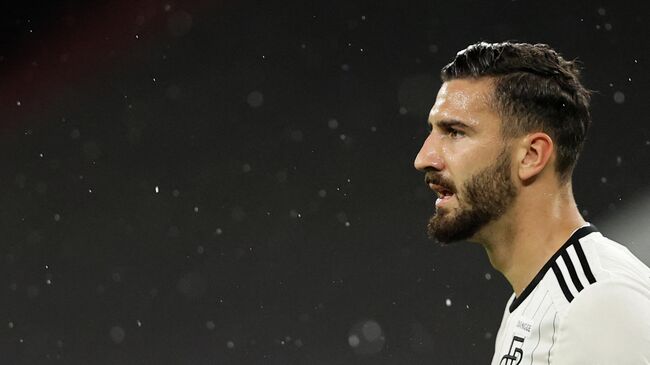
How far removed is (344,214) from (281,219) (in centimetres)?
26

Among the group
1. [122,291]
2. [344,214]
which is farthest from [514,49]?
[122,291]

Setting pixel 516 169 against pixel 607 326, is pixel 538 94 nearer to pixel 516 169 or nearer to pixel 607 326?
pixel 516 169

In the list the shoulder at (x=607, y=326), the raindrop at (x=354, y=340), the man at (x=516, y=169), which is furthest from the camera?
the raindrop at (x=354, y=340)

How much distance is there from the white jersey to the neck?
2 centimetres

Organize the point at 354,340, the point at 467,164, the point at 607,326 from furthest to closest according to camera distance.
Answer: the point at 354,340 < the point at 467,164 < the point at 607,326

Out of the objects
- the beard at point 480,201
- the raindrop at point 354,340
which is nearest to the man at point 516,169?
the beard at point 480,201

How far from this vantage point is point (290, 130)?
3.93 metres

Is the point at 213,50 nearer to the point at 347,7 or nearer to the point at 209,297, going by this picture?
the point at 347,7

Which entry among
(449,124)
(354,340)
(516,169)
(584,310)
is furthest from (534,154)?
(354,340)

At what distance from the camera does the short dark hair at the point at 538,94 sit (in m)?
1.50

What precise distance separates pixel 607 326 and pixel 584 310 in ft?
0.17

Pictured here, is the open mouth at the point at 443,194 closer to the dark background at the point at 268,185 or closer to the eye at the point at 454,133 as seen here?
the eye at the point at 454,133

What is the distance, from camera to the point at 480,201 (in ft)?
4.86

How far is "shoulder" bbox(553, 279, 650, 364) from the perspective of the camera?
1213 millimetres
